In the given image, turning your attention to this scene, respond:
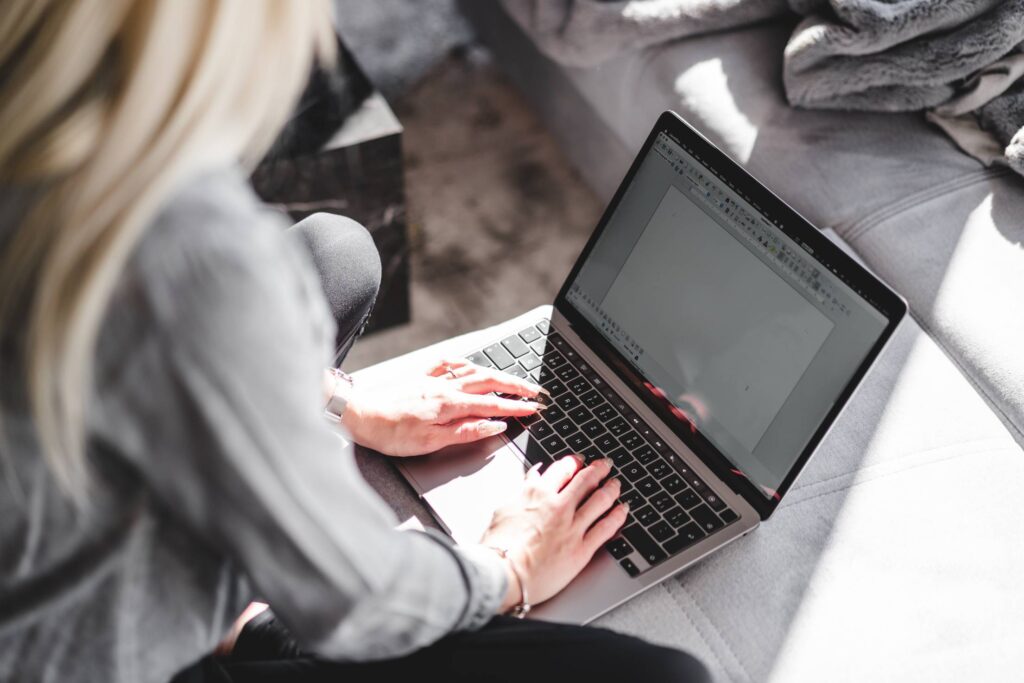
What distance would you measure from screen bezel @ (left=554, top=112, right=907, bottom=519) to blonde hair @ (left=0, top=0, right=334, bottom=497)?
19.8 inches

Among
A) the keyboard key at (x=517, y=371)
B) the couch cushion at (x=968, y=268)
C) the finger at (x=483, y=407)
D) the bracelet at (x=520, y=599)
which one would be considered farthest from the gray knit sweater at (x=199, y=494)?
the couch cushion at (x=968, y=268)

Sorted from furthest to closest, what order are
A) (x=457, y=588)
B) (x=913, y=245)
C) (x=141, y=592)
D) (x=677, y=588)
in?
(x=913, y=245)
(x=677, y=588)
(x=457, y=588)
(x=141, y=592)

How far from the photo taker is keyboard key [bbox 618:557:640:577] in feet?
2.73

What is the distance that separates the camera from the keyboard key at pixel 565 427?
93 cm

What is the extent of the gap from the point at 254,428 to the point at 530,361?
53cm

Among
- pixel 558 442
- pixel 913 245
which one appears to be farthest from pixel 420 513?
pixel 913 245

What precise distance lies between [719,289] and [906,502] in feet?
0.96

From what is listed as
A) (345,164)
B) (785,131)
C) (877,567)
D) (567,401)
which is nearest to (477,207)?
(345,164)

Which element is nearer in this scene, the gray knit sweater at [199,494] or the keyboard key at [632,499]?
the gray knit sweater at [199,494]

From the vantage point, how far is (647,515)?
87 centimetres

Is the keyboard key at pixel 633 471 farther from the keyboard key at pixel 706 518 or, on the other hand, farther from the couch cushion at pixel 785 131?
the couch cushion at pixel 785 131

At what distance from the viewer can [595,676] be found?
28.8 inches

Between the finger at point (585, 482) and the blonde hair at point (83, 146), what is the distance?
0.46m

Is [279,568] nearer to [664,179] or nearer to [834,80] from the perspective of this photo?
[664,179]
